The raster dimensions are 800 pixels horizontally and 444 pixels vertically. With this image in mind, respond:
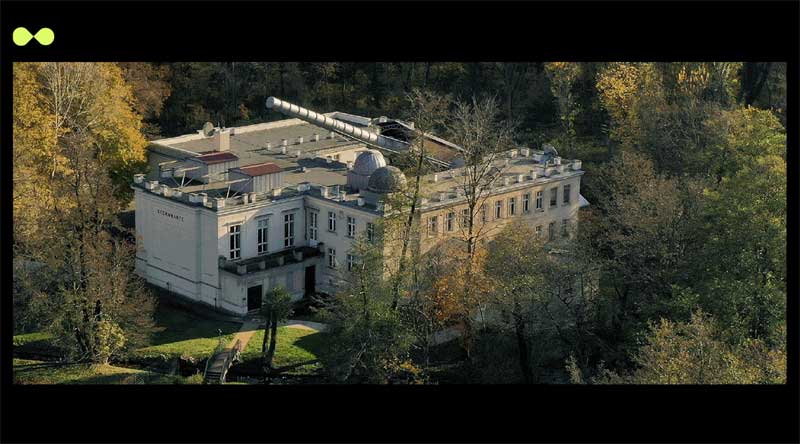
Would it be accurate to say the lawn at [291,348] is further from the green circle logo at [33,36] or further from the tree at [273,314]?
the green circle logo at [33,36]

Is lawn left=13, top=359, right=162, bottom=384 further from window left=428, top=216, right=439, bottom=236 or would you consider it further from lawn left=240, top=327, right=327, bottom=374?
window left=428, top=216, right=439, bottom=236

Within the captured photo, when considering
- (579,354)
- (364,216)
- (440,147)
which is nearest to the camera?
(579,354)

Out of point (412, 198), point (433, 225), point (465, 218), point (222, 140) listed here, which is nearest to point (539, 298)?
point (412, 198)

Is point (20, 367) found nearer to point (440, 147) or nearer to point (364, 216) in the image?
point (364, 216)

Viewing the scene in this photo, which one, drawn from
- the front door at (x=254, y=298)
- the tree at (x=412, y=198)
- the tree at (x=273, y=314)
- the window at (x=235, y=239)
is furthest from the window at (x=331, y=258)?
the tree at (x=273, y=314)

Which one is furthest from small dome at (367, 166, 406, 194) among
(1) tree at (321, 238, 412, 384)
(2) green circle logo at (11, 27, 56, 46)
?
(2) green circle logo at (11, 27, 56, 46)

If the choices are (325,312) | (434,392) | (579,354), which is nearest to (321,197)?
(325,312)
